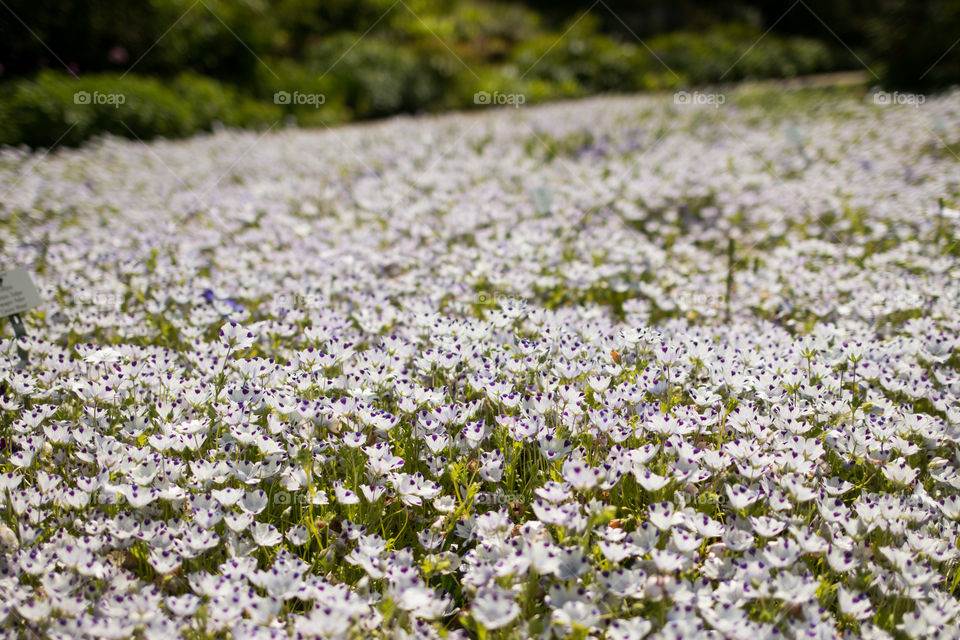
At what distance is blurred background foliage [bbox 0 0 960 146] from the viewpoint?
30.9ft

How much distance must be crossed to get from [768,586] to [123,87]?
33.4ft

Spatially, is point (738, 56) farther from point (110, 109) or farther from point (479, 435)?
point (479, 435)

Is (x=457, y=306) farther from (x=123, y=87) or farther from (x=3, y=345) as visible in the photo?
(x=123, y=87)

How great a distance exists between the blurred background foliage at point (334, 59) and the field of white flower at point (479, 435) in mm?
5033

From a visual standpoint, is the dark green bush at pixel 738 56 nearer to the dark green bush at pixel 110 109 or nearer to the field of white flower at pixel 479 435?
the dark green bush at pixel 110 109

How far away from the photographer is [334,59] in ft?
42.7

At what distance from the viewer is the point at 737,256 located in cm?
511

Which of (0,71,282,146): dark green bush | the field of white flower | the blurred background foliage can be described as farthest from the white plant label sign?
the blurred background foliage

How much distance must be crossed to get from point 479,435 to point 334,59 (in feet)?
40.5

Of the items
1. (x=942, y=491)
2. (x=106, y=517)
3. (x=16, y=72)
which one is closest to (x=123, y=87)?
(x=16, y=72)

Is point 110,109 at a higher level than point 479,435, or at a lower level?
higher

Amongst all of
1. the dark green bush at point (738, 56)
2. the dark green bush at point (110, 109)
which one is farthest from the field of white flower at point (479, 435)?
the dark green bush at point (738, 56)

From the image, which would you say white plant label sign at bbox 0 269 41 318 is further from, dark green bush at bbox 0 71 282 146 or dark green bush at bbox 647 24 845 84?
dark green bush at bbox 647 24 845 84

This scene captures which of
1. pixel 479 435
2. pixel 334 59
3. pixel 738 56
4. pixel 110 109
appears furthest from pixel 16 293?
pixel 738 56
